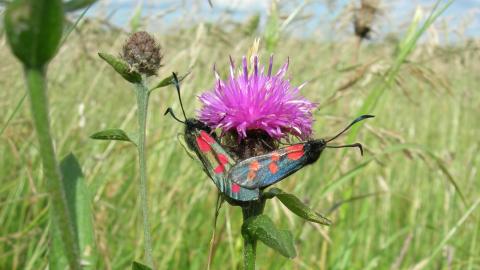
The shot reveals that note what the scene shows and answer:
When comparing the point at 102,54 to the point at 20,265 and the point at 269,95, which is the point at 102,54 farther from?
the point at 20,265

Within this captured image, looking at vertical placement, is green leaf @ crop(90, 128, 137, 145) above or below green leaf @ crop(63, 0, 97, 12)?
below

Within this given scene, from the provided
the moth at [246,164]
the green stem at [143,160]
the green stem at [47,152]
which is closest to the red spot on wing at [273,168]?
the moth at [246,164]

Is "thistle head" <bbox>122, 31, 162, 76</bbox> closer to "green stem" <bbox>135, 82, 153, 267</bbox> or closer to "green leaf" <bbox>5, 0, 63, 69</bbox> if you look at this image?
"green stem" <bbox>135, 82, 153, 267</bbox>

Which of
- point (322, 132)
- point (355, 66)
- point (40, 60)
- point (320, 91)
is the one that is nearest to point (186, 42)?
point (320, 91)

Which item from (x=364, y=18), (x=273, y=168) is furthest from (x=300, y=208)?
(x=364, y=18)

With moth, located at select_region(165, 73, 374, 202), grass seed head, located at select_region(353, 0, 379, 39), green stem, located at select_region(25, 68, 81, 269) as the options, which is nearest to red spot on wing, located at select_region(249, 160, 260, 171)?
moth, located at select_region(165, 73, 374, 202)

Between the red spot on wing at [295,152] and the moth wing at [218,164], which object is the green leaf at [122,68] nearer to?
the moth wing at [218,164]

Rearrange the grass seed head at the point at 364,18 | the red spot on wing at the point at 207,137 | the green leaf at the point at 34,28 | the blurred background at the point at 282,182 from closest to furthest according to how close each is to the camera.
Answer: the green leaf at the point at 34,28 → the red spot on wing at the point at 207,137 → the blurred background at the point at 282,182 → the grass seed head at the point at 364,18
